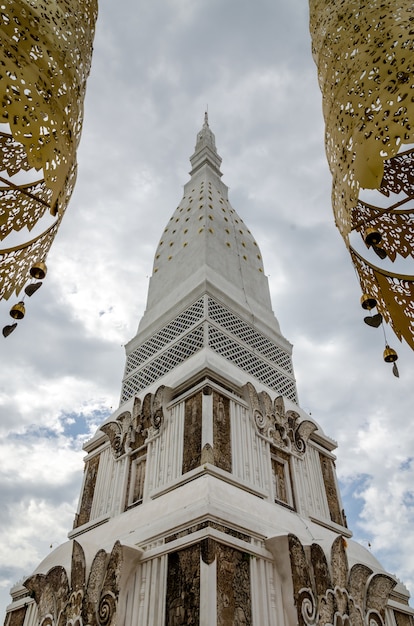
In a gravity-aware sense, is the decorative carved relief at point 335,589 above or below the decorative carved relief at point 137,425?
below

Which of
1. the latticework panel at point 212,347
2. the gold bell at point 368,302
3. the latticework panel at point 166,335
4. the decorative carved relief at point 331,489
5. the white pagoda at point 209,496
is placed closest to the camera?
the gold bell at point 368,302

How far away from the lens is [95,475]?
1205cm

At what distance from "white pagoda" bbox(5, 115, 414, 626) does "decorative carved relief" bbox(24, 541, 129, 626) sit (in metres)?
0.03

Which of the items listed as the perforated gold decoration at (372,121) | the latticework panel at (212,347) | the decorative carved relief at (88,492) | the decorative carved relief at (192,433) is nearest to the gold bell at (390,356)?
the perforated gold decoration at (372,121)

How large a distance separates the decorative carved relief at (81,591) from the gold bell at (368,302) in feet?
18.4

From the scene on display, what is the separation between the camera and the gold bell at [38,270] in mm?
4922

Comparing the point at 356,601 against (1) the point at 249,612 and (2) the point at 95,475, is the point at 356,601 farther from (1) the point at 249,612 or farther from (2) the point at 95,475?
(2) the point at 95,475

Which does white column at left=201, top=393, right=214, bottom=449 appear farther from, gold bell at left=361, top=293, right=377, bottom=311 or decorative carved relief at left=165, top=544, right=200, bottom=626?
gold bell at left=361, top=293, right=377, bottom=311

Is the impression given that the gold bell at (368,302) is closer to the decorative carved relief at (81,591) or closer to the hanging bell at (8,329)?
the hanging bell at (8,329)

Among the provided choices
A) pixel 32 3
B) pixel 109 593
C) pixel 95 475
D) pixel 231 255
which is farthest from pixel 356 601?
pixel 231 255

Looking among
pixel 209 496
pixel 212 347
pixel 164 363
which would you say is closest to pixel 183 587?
pixel 209 496

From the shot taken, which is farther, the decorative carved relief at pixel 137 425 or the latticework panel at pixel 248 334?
the latticework panel at pixel 248 334

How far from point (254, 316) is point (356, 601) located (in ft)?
26.5

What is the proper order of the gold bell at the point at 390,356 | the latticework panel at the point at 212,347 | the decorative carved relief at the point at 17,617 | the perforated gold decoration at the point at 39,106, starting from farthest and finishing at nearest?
1. the latticework panel at the point at 212,347
2. the decorative carved relief at the point at 17,617
3. the gold bell at the point at 390,356
4. the perforated gold decoration at the point at 39,106
